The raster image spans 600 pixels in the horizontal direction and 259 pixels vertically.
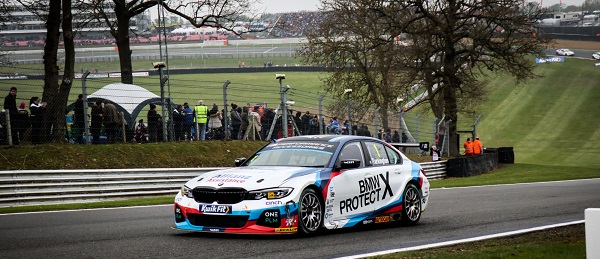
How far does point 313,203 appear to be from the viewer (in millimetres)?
10938

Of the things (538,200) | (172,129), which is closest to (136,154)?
(172,129)

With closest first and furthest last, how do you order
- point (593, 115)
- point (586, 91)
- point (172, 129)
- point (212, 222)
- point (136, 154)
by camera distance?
point (212, 222)
point (136, 154)
point (172, 129)
point (593, 115)
point (586, 91)

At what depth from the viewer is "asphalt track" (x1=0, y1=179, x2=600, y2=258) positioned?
364 inches

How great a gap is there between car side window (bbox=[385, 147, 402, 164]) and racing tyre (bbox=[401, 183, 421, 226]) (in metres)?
0.41

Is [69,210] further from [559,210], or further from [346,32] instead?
[346,32]

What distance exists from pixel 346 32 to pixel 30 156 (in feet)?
96.1

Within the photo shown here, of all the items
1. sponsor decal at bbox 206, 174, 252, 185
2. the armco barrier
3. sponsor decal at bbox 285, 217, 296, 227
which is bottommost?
the armco barrier

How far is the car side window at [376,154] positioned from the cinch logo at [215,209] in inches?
111

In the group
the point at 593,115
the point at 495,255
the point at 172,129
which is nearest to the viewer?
the point at 495,255

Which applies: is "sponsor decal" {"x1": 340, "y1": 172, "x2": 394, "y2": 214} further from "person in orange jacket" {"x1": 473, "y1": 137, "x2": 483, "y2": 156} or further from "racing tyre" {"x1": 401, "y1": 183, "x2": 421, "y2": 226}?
"person in orange jacket" {"x1": 473, "y1": 137, "x2": 483, "y2": 156}

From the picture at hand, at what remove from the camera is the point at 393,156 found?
13.2 m

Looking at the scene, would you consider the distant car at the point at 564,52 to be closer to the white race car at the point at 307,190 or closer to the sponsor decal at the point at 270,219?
the white race car at the point at 307,190

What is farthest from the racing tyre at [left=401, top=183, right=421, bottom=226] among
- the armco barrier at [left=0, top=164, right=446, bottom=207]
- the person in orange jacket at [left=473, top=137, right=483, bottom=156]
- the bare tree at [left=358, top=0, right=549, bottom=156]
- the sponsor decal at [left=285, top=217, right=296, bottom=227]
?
the bare tree at [left=358, top=0, right=549, bottom=156]

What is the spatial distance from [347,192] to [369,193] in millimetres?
622
